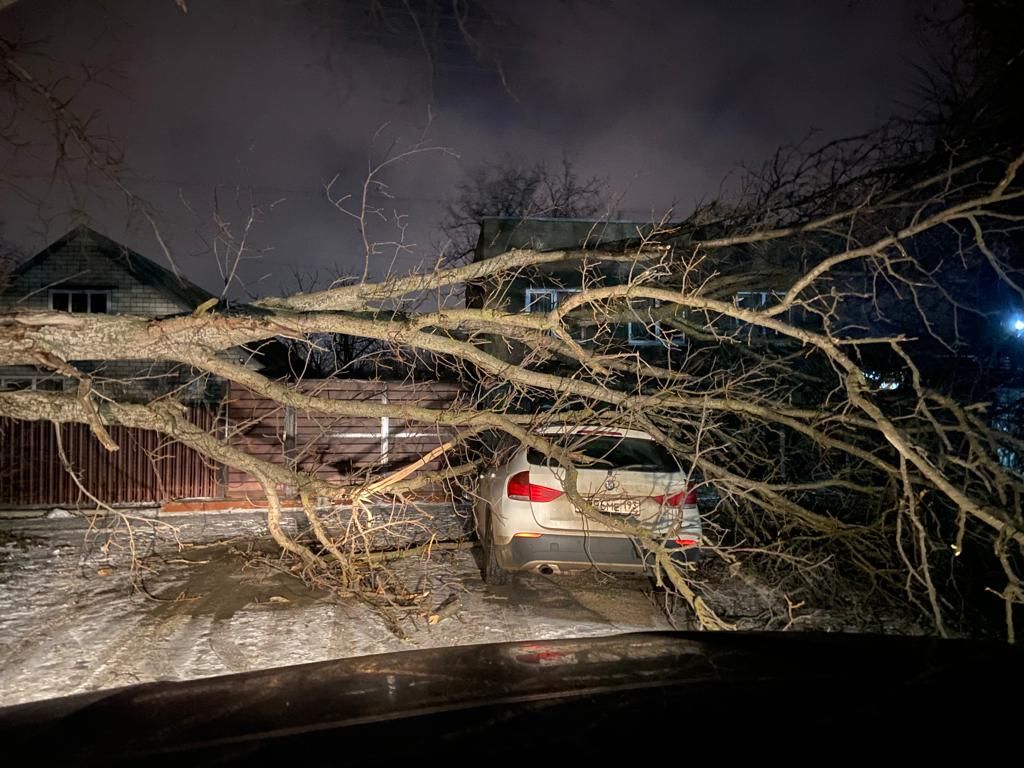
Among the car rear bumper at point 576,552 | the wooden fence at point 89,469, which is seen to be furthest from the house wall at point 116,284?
the car rear bumper at point 576,552

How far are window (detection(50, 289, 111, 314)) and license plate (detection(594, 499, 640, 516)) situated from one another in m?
15.2

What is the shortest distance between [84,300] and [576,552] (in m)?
15.9

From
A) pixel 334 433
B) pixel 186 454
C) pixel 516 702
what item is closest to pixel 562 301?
pixel 516 702

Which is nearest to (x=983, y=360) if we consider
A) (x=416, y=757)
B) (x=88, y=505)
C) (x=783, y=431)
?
(x=783, y=431)

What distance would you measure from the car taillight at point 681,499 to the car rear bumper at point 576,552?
354 millimetres

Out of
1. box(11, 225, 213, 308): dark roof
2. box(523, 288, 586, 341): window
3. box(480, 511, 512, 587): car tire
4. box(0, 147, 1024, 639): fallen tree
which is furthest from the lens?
box(11, 225, 213, 308): dark roof

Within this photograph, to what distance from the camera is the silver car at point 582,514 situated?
6492 mm

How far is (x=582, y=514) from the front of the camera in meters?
6.35

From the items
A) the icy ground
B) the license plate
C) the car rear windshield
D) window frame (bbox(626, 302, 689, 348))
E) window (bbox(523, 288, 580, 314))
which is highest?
window (bbox(523, 288, 580, 314))

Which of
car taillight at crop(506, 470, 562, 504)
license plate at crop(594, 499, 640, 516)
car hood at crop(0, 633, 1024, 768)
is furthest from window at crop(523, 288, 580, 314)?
car hood at crop(0, 633, 1024, 768)

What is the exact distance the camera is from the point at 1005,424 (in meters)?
9.59

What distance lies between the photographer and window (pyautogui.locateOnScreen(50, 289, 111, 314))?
17812 mm

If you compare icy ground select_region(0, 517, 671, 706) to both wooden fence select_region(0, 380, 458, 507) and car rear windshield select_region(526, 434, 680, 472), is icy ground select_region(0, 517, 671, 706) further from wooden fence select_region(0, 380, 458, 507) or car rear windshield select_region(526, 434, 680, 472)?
wooden fence select_region(0, 380, 458, 507)

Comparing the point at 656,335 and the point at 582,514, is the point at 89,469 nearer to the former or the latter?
the point at 582,514
